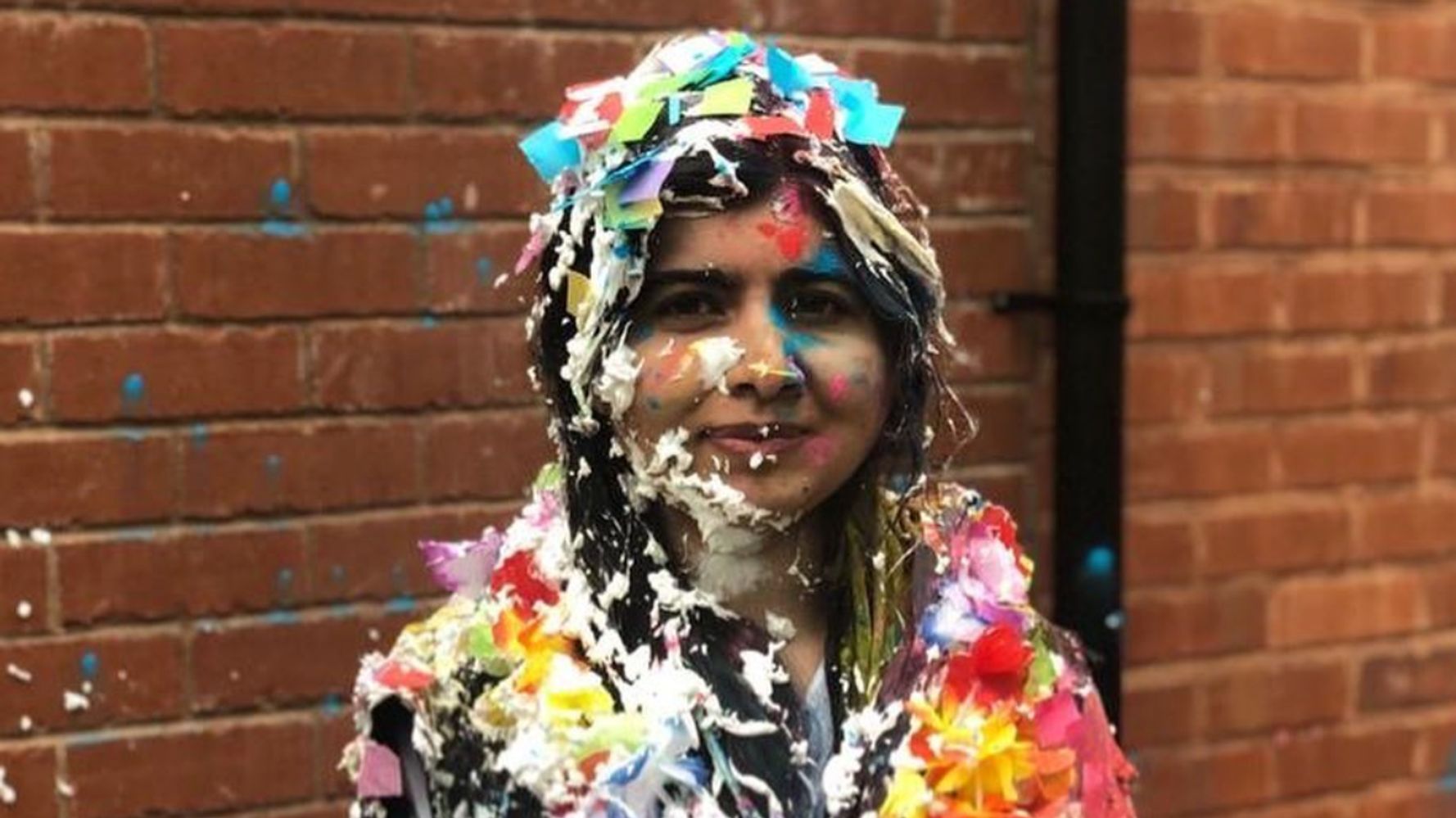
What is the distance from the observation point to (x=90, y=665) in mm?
2217

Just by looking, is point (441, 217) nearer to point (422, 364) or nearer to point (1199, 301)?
point (422, 364)

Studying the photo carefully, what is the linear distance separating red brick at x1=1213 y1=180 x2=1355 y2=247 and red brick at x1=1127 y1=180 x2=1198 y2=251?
0.05m

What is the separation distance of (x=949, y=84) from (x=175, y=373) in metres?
1.19

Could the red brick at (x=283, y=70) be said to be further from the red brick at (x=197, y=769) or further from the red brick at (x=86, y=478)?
the red brick at (x=197, y=769)

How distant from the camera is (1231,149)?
9.44 feet

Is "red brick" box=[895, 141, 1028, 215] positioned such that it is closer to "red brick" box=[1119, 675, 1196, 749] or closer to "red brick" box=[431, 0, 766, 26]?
"red brick" box=[431, 0, 766, 26]

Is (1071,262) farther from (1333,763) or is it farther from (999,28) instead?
(1333,763)

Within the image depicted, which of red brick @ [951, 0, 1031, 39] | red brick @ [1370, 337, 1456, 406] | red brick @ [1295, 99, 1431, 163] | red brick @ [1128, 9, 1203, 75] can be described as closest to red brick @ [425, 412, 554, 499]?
red brick @ [951, 0, 1031, 39]

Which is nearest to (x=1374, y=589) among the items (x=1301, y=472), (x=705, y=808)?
(x=1301, y=472)

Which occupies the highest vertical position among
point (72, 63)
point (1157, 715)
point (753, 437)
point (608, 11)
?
point (608, 11)

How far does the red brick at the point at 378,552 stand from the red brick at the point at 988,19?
3.36 ft

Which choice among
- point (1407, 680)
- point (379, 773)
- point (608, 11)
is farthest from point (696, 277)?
point (1407, 680)

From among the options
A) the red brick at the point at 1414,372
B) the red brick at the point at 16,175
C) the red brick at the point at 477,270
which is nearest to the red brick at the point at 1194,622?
the red brick at the point at 1414,372

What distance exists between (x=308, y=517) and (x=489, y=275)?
0.40 m
